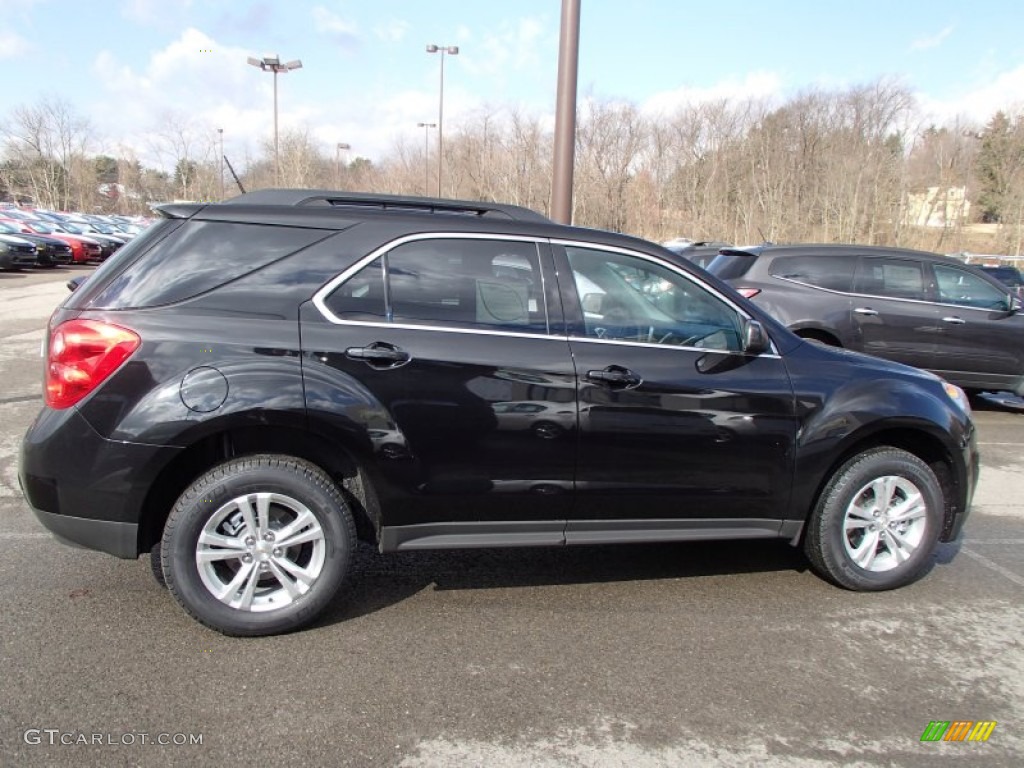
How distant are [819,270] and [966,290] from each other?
1.71 m

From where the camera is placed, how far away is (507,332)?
10.8 ft

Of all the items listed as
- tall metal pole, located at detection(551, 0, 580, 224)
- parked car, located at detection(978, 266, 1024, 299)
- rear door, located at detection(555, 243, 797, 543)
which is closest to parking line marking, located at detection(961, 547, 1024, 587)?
rear door, located at detection(555, 243, 797, 543)

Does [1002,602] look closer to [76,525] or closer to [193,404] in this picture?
[193,404]

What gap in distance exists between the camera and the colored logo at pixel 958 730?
8.81 ft

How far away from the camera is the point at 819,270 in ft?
26.8

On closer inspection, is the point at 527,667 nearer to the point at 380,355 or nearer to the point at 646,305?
the point at 380,355

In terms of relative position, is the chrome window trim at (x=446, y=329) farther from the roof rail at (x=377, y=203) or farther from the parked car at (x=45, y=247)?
the parked car at (x=45, y=247)

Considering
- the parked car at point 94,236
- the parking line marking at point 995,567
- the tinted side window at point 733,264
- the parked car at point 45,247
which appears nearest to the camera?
the parking line marking at point 995,567

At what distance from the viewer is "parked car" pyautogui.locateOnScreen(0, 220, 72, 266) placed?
23.2 m

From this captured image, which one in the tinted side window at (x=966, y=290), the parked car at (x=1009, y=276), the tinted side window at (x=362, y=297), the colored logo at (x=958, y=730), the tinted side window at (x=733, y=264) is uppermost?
the parked car at (x=1009, y=276)

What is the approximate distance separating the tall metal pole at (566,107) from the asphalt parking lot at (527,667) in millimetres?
5886

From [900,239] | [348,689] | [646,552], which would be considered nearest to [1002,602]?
[646,552]

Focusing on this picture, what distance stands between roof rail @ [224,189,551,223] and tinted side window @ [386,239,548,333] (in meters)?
0.26

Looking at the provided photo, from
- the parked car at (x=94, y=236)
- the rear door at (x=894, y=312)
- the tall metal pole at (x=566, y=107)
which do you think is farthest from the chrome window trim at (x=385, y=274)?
the parked car at (x=94, y=236)
